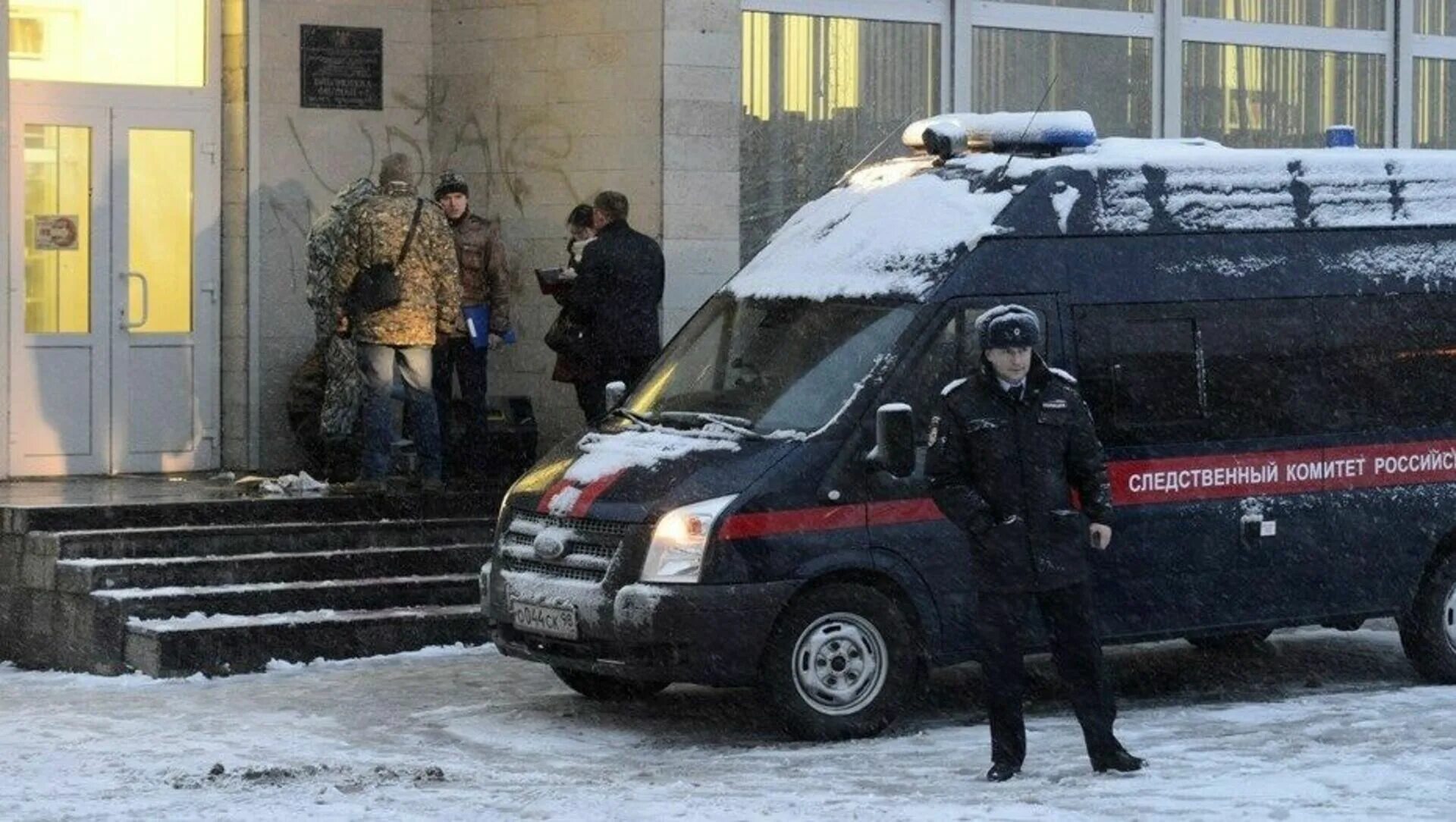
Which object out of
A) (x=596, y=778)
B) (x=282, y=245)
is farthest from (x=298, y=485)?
(x=596, y=778)

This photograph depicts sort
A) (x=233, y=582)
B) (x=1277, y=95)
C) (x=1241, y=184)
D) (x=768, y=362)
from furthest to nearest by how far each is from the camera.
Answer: (x=1277, y=95), (x=233, y=582), (x=1241, y=184), (x=768, y=362)

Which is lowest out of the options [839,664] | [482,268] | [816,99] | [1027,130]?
[839,664]

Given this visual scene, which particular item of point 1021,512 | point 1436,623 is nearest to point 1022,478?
point 1021,512

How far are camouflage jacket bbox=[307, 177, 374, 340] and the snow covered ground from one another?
296 cm

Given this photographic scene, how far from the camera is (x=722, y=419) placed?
11594 mm

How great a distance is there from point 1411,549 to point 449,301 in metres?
5.47

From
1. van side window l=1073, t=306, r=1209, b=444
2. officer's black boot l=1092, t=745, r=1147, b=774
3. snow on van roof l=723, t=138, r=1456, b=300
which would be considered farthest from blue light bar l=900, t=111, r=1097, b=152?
officer's black boot l=1092, t=745, r=1147, b=774

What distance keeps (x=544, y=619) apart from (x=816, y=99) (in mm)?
6909

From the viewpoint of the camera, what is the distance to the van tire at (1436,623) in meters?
12.5

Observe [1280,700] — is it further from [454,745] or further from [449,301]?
[449,301]

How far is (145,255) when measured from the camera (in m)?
17.1

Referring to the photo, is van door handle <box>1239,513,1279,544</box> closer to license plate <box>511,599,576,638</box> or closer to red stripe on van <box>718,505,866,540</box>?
red stripe on van <box>718,505,866,540</box>

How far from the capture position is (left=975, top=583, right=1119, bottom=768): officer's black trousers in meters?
10.0

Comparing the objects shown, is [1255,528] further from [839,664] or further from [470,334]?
[470,334]
